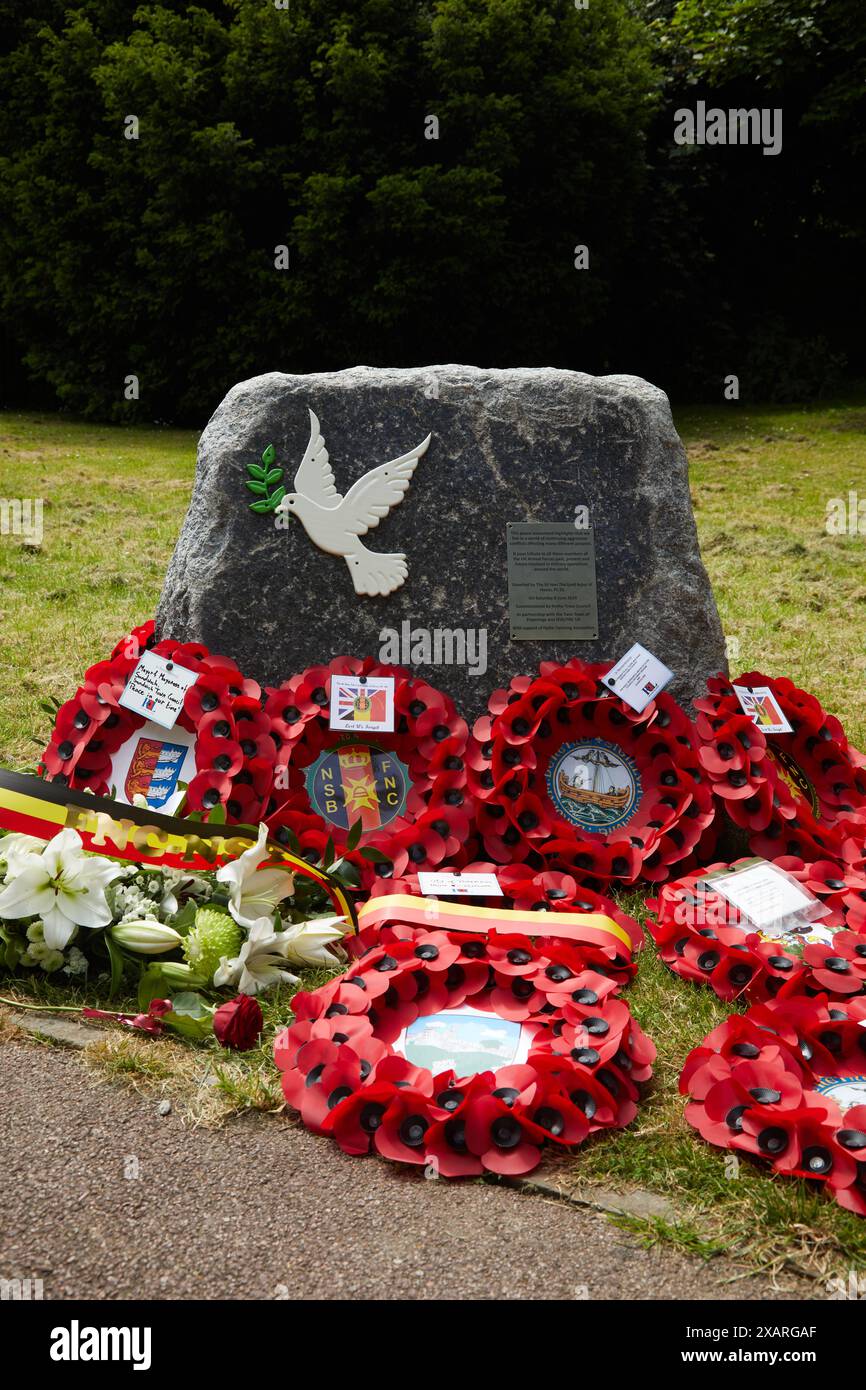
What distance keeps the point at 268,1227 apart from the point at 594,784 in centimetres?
191

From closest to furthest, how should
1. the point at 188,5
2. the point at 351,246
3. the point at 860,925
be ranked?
the point at 860,925, the point at 351,246, the point at 188,5

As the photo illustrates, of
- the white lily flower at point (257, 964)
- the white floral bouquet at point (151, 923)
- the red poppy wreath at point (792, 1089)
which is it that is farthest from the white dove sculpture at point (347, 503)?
the red poppy wreath at point (792, 1089)

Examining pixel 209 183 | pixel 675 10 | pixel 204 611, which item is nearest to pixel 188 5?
pixel 209 183

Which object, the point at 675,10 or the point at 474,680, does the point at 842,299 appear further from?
the point at 474,680

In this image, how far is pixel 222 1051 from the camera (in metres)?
2.54

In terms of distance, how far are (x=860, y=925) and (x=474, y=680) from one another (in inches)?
56.4

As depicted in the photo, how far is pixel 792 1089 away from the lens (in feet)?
7.29

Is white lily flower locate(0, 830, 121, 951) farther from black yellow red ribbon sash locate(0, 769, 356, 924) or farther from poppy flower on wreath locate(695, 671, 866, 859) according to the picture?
poppy flower on wreath locate(695, 671, 866, 859)

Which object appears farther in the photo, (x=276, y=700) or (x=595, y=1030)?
(x=276, y=700)

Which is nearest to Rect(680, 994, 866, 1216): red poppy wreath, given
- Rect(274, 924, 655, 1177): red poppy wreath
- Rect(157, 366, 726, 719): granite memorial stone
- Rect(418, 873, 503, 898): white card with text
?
Rect(274, 924, 655, 1177): red poppy wreath

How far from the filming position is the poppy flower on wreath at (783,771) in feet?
11.3

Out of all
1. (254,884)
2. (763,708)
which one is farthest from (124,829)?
(763,708)

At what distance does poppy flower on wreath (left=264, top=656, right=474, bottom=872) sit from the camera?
11.0 ft

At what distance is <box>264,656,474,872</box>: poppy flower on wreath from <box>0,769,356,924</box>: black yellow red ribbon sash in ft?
1.01
